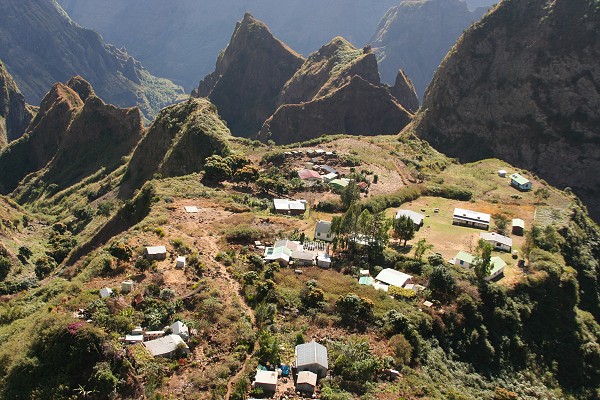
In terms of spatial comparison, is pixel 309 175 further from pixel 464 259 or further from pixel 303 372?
pixel 303 372

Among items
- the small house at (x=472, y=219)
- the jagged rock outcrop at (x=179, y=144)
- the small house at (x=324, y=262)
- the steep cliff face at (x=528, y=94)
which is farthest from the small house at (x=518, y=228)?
the steep cliff face at (x=528, y=94)

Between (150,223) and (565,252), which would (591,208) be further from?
(150,223)

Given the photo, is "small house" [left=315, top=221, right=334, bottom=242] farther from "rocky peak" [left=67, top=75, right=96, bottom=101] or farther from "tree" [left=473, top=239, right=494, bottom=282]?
"rocky peak" [left=67, top=75, right=96, bottom=101]

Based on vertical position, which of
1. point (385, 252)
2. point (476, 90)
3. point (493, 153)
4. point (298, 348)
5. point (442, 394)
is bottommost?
point (442, 394)

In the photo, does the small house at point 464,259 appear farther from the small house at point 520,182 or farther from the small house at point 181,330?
the small house at point 520,182

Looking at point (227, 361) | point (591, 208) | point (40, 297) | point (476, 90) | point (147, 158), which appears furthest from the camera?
point (476, 90)

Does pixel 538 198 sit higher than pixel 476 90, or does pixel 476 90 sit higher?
pixel 476 90

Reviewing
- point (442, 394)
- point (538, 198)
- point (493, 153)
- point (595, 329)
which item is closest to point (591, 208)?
point (493, 153)

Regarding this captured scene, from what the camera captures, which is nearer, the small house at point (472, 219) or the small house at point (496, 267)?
the small house at point (496, 267)
